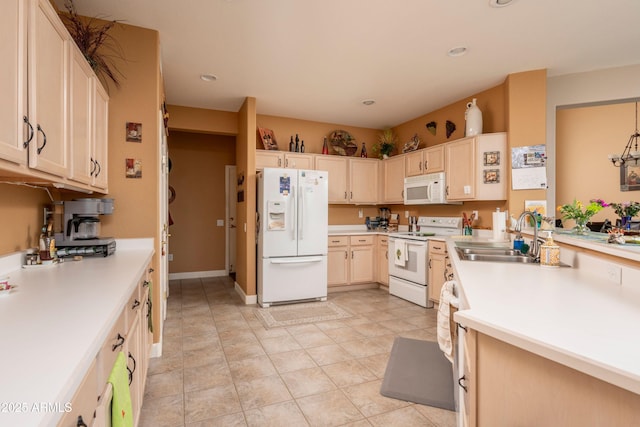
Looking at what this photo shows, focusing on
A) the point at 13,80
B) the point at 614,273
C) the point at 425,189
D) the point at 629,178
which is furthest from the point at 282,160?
the point at 629,178

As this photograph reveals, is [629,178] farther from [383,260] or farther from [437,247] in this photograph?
[383,260]

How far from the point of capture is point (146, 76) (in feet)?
8.79


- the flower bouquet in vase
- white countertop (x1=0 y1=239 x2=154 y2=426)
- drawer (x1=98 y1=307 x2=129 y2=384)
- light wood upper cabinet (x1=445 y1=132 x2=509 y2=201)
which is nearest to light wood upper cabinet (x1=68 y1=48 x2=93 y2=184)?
white countertop (x1=0 y1=239 x2=154 y2=426)

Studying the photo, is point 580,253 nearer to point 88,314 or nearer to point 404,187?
point 88,314

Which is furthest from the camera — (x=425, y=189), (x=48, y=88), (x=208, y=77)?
(x=425, y=189)

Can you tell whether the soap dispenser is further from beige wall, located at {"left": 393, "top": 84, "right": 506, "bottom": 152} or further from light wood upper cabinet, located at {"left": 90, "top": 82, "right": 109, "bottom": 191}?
light wood upper cabinet, located at {"left": 90, "top": 82, "right": 109, "bottom": 191}

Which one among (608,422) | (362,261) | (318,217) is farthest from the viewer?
(362,261)

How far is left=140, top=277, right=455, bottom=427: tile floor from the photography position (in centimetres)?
198

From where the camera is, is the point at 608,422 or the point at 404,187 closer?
the point at 608,422

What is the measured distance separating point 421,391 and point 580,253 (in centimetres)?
134

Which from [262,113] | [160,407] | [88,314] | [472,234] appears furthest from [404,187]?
[88,314]

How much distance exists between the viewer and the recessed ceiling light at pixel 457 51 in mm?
3006

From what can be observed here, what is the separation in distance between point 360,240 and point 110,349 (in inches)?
166

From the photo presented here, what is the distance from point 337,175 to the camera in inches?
207
